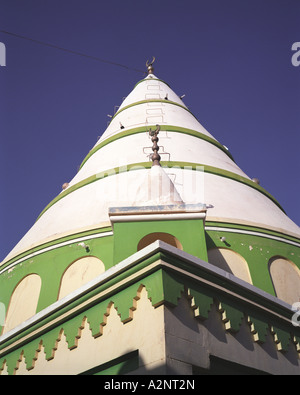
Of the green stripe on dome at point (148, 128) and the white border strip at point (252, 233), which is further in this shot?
the green stripe on dome at point (148, 128)

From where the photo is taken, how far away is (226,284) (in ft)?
16.0

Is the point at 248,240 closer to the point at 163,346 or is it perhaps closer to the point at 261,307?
the point at 261,307

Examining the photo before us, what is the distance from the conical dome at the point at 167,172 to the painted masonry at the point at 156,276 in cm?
4

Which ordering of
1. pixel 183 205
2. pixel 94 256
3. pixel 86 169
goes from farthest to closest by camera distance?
pixel 86 169, pixel 94 256, pixel 183 205

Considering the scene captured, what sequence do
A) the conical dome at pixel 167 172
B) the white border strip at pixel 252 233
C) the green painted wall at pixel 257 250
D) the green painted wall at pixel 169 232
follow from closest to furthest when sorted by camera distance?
the green painted wall at pixel 169 232, the green painted wall at pixel 257 250, the white border strip at pixel 252 233, the conical dome at pixel 167 172

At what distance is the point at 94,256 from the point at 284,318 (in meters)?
3.17

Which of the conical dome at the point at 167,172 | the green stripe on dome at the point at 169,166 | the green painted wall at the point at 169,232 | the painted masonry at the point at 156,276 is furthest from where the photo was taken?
the green stripe on dome at the point at 169,166

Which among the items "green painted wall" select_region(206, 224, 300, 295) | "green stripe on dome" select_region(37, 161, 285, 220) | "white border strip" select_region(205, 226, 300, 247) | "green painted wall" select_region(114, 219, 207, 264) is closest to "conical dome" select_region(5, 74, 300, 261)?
"green stripe on dome" select_region(37, 161, 285, 220)

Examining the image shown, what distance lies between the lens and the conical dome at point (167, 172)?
8117 millimetres

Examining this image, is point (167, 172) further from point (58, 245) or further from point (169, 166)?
point (58, 245)

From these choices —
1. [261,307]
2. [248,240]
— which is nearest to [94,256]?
[248,240]

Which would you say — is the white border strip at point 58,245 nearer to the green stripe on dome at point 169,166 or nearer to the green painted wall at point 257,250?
the green painted wall at point 257,250

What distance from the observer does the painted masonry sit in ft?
14.3

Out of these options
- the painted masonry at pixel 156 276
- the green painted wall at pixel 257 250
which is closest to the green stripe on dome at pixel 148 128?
the painted masonry at pixel 156 276
